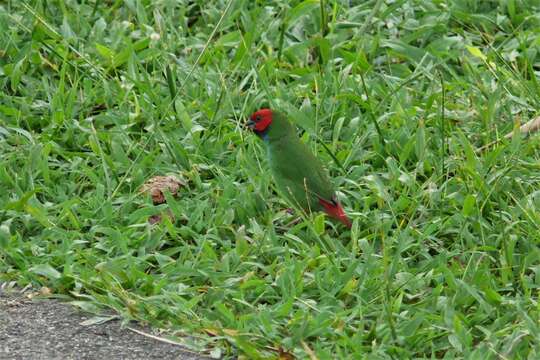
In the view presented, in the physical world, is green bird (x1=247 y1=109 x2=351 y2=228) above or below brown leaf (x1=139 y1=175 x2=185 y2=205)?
above

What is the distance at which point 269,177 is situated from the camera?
5516mm

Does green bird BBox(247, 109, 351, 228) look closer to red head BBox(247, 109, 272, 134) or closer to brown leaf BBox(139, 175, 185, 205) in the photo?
red head BBox(247, 109, 272, 134)

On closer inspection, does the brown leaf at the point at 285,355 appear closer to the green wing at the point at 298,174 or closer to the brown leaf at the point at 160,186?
the green wing at the point at 298,174

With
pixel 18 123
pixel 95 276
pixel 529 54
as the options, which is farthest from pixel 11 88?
pixel 529 54

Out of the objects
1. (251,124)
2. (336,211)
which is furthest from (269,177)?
(336,211)

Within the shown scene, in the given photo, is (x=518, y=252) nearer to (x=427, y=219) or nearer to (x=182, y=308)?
(x=427, y=219)

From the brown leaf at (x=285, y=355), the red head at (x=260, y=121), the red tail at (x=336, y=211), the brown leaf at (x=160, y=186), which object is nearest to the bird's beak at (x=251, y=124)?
the red head at (x=260, y=121)

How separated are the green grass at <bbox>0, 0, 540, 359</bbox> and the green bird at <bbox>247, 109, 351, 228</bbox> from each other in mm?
107

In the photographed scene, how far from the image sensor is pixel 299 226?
204 inches

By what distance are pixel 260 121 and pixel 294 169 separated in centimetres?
33

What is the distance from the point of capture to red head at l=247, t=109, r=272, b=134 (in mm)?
5422

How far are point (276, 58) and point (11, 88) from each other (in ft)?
4.35

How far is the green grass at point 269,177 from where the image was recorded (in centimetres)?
457

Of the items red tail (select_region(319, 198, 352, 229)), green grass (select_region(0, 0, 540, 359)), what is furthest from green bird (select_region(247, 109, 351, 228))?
green grass (select_region(0, 0, 540, 359))
